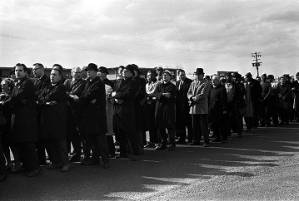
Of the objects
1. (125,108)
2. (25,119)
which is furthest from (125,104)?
(25,119)

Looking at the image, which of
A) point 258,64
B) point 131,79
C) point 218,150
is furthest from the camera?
point 258,64

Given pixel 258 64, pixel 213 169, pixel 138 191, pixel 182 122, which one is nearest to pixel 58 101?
pixel 138 191

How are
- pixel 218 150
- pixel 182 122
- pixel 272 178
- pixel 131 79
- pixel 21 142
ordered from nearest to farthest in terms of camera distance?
pixel 272 178 < pixel 21 142 < pixel 131 79 < pixel 218 150 < pixel 182 122

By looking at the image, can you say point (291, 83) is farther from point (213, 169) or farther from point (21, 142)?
point (21, 142)

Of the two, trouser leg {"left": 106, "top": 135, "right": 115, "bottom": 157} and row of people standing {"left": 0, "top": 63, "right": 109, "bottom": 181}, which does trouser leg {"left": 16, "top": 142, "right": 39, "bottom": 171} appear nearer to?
row of people standing {"left": 0, "top": 63, "right": 109, "bottom": 181}

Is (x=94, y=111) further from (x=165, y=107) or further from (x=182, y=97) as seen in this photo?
(x=182, y=97)

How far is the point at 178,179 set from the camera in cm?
699

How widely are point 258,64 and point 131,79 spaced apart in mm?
58075

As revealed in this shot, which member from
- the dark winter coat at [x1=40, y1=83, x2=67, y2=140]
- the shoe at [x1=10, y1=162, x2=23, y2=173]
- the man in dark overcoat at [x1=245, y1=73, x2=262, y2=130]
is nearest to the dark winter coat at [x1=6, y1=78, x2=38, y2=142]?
the dark winter coat at [x1=40, y1=83, x2=67, y2=140]

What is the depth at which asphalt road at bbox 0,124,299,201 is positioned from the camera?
6.05 meters

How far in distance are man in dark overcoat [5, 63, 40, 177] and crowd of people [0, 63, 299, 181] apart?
0.05 ft

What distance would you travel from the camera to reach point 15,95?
23.8 feet

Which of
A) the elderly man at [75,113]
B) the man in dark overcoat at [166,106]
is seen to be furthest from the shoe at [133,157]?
the man in dark overcoat at [166,106]

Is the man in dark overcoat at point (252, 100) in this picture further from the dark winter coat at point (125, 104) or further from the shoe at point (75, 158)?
the shoe at point (75, 158)
